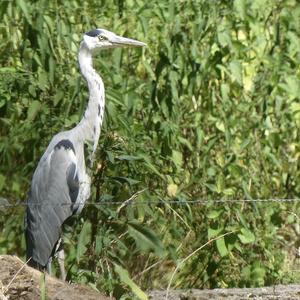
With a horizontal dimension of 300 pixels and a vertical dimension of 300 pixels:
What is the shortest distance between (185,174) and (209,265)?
649 millimetres

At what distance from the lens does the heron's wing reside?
20.7 feet

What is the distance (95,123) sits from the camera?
639 centimetres

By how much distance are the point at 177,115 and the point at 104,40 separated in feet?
2.17

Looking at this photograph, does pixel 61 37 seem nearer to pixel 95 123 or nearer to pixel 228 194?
pixel 95 123

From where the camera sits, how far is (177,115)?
6.85 m

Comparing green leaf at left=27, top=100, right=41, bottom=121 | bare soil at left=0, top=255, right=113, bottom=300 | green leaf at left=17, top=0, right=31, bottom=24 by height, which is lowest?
bare soil at left=0, top=255, right=113, bottom=300

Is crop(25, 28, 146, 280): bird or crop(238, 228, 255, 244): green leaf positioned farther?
crop(238, 228, 255, 244): green leaf

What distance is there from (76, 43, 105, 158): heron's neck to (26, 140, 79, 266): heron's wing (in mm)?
120

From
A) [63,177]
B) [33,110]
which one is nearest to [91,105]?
[33,110]

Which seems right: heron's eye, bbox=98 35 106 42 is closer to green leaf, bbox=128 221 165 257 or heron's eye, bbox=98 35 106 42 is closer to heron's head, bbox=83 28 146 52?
heron's head, bbox=83 28 146 52

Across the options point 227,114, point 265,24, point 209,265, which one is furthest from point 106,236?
point 265,24

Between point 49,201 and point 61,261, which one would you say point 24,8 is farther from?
point 61,261

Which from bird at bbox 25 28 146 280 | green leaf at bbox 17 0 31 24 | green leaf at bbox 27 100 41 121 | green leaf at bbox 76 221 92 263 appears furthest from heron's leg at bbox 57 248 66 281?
green leaf at bbox 17 0 31 24

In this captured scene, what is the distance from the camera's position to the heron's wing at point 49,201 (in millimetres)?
6324
